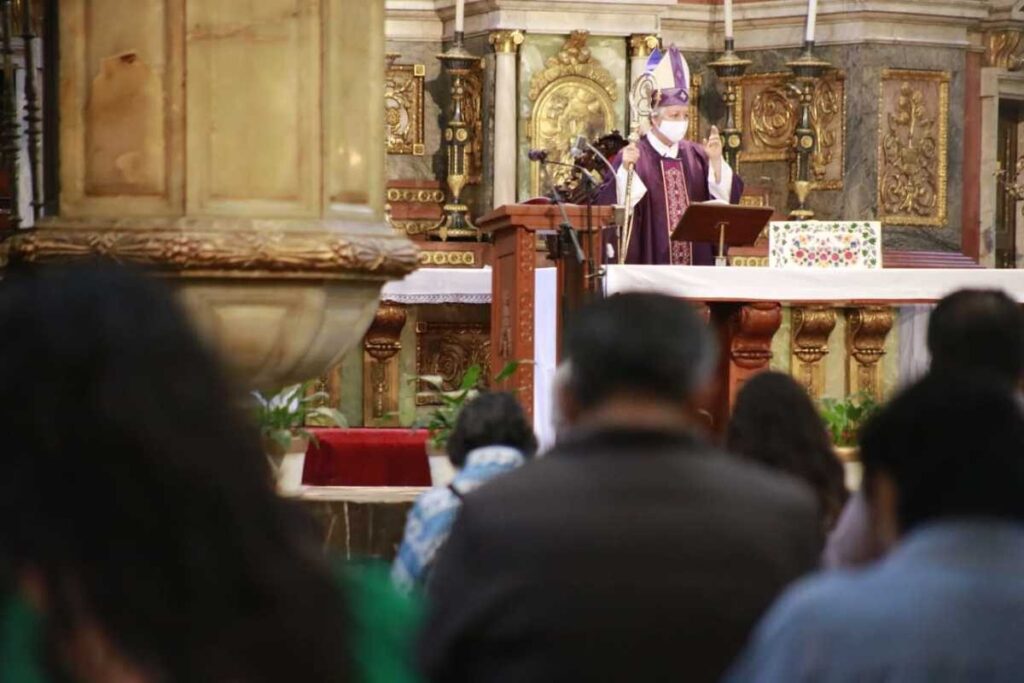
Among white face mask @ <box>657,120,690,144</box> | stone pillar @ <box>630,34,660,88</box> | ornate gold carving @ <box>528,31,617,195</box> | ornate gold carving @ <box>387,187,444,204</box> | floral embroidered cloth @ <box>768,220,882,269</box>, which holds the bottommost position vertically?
floral embroidered cloth @ <box>768,220,882,269</box>

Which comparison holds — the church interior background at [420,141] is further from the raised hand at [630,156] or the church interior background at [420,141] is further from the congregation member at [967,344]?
the congregation member at [967,344]

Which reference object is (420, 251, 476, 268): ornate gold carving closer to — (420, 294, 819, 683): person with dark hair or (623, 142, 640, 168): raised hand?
(623, 142, 640, 168): raised hand

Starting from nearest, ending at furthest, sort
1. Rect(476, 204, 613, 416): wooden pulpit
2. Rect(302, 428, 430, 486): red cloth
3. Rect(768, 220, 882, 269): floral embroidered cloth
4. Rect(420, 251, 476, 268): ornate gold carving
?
Rect(302, 428, 430, 486): red cloth
Rect(476, 204, 613, 416): wooden pulpit
Rect(768, 220, 882, 269): floral embroidered cloth
Rect(420, 251, 476, 268): ornate gold carving

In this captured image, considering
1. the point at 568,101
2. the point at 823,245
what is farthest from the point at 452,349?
the point at 823,245

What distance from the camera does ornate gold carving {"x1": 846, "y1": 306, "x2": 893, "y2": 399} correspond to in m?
10.5

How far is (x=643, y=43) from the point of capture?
12734 millimetres

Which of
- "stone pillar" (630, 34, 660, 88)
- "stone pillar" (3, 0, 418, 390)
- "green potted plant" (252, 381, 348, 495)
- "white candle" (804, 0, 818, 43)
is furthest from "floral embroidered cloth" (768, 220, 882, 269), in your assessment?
"stone pillar" (3, 0, 418, 390)

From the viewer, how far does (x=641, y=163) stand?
1127 centimetres

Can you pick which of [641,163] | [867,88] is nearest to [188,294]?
[641,163]

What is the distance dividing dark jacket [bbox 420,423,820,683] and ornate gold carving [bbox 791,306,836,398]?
757cm

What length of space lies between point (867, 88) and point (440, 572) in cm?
1048

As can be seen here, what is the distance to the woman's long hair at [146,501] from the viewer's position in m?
1.39

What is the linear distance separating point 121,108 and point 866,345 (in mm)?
6354

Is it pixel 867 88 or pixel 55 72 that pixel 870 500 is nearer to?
pixel 55 72
